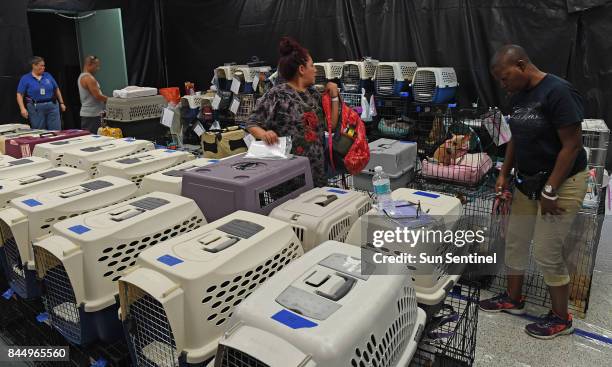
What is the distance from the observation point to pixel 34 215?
1.54m

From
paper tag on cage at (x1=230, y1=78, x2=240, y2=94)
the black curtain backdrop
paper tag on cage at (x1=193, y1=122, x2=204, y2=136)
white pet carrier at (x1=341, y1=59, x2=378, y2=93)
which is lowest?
paper tag on cage at (x1=193, y1=122, x2=204, y2=136)

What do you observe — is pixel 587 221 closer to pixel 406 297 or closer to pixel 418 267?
pixel 418 267

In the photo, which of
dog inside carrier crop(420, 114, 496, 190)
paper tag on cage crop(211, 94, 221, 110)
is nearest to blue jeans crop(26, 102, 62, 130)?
paper tag on cage crop(211, 94, 221, 110)

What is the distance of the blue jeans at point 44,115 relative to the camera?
16.3 ft

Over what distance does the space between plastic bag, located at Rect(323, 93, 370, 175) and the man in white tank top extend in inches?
139

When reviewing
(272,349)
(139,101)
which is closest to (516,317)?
(272,349)

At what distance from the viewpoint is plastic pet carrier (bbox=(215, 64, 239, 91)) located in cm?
616

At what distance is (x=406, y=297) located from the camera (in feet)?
3.73

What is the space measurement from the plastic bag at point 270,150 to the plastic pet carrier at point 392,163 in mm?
1865

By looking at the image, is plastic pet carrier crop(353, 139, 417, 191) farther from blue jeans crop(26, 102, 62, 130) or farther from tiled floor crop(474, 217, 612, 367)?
blue jeans crop(26, 102, 62, 130)

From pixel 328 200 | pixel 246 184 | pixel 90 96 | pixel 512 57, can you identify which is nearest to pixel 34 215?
pixel 246 184

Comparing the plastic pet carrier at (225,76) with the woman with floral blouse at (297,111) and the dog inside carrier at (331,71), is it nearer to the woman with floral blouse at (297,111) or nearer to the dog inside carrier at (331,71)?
Result: the dog inside carrier at (331,71)

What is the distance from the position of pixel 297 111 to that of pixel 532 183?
1.17 meters

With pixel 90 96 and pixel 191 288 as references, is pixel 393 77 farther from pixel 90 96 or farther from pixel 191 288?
pixel 191 288
